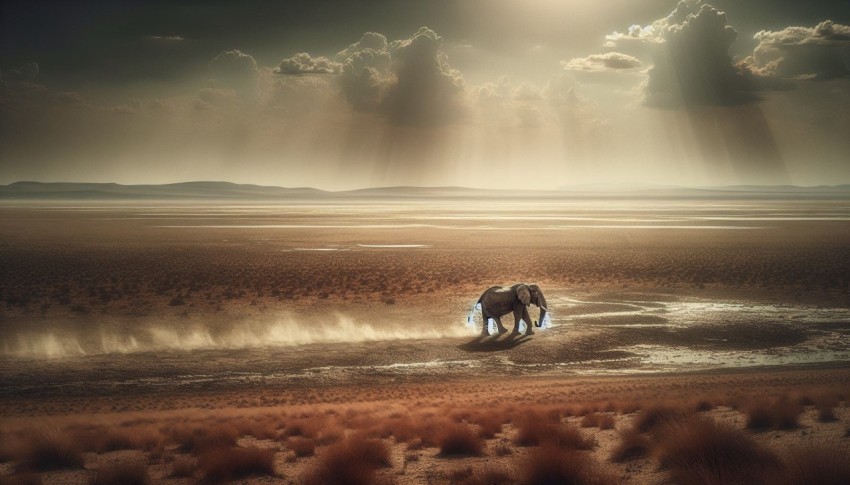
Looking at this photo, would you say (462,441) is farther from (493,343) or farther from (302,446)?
(493,343)

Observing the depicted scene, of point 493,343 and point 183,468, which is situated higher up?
point 183,468

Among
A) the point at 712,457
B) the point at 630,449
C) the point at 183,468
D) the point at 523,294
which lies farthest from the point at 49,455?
the point at 523,294

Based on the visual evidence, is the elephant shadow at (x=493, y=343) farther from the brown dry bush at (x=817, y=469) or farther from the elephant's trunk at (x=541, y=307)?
the brown dry bush at (x=817, y=469)

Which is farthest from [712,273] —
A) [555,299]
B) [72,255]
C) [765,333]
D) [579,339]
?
[72,255]

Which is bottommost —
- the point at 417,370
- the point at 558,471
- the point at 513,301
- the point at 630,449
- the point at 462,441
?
the point at 417,370

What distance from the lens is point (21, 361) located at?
19.2 m

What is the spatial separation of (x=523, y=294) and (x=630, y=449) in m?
12.6

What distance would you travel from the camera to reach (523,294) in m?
21.8

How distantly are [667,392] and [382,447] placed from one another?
7.81 metres

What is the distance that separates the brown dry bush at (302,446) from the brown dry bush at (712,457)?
4.75 metres

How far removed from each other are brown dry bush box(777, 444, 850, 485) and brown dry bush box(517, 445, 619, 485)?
1.80 metres

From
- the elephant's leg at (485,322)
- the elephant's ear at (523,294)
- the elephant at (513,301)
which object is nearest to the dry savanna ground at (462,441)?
the elephant's ear at (523,294)

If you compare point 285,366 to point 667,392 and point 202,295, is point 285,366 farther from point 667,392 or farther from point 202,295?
point 202,295

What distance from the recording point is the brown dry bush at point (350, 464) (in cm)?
800
